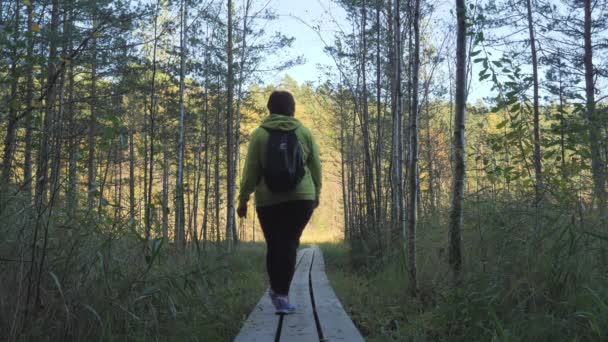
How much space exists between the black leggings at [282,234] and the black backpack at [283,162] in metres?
0.23

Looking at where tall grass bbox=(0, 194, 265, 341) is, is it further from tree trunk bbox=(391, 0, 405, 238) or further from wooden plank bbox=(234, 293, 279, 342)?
tree trunk bbox=(391, 0, 405, 238)

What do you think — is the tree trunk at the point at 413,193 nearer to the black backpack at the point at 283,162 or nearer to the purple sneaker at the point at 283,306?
the purple sneaker at the point at 283,306

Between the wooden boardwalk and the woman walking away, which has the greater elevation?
the woman walking away

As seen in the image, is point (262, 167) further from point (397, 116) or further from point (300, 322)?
point (397, 116)

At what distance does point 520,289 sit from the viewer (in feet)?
10.8

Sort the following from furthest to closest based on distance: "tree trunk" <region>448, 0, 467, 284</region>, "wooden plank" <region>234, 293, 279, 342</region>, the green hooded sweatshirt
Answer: "tree trunk" <region>448, 0, 467, 284</region>, the green hooded sweatshirt, "wooden plank" <region>234, 293, 279, 342</region>

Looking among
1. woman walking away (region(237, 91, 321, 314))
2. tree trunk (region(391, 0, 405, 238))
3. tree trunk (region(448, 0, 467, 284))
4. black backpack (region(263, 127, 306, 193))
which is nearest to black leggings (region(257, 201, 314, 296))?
woman walking away (region(237, 91, 321, 314))

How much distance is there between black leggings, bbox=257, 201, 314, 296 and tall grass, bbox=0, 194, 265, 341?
752mm

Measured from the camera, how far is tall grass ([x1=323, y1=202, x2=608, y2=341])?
2879mm

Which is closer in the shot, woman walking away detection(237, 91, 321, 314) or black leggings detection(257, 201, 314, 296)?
woman walking away detection(237, 91, 321, 314)

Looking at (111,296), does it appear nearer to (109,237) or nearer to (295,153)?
(109,237)

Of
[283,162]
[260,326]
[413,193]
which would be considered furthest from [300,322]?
[413,193]

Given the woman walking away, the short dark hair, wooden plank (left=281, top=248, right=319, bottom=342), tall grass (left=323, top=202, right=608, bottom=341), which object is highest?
the short dark hair

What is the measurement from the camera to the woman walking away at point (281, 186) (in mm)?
4105
